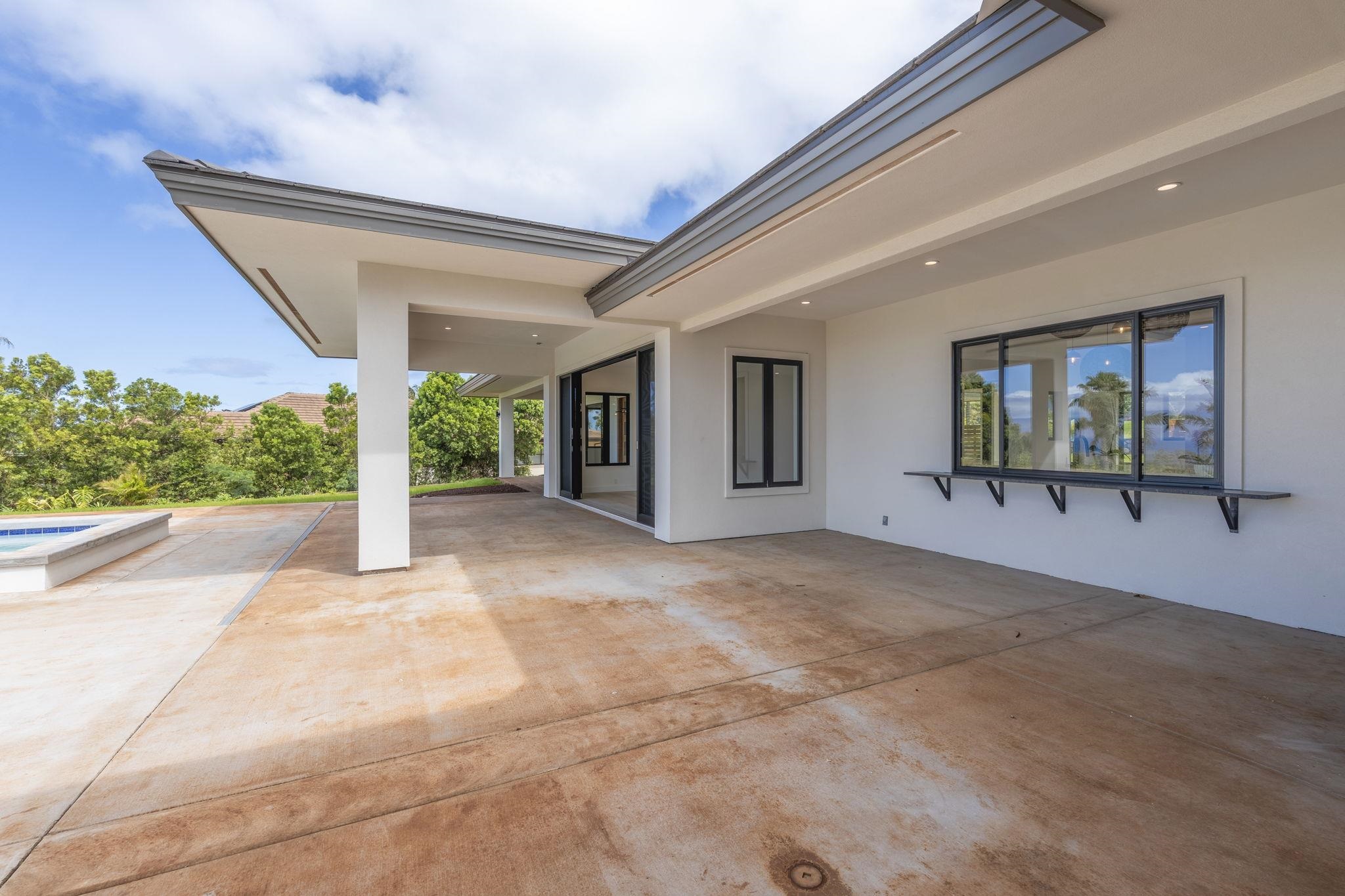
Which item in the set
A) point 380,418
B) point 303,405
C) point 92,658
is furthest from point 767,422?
point 303,405

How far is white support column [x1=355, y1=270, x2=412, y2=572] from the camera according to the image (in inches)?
198

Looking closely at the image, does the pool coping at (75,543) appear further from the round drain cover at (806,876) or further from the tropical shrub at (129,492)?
the round drain cover at (806,876)

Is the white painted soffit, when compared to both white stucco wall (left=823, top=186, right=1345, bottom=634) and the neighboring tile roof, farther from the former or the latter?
the neighboring tile roof

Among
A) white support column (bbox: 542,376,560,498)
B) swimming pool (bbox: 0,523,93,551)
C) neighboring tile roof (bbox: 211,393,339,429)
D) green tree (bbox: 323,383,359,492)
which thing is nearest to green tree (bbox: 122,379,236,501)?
green tree (bbox: 323,383,359,492)

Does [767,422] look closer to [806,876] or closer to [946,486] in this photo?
[946,486]

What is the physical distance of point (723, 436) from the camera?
6922 mm

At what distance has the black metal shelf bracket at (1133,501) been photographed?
4.40 metres

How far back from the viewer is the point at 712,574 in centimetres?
519

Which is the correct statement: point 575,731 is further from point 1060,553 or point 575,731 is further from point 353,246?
point 1060,553

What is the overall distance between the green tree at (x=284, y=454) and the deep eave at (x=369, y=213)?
16902mm

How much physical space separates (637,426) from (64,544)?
260 inches

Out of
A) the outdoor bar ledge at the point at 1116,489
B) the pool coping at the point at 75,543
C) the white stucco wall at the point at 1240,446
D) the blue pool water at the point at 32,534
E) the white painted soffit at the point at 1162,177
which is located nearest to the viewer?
the white painted soffit at the point at 1162,177

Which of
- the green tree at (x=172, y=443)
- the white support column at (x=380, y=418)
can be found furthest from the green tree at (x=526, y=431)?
the white support column at (x=380, y=418)

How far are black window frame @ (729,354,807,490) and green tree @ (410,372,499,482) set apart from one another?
11904 millimetres
